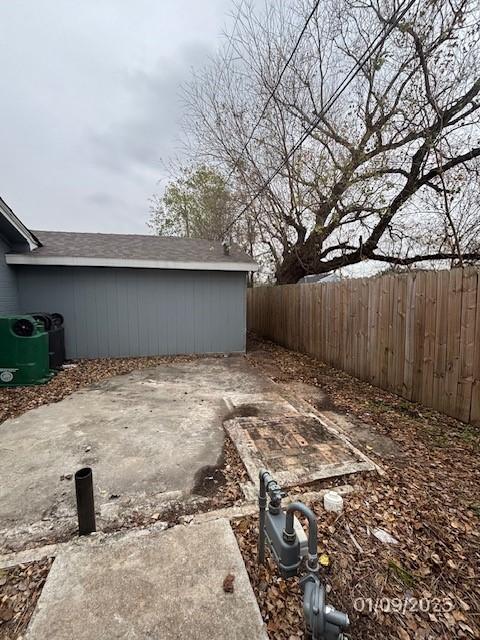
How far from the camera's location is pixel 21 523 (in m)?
1.91

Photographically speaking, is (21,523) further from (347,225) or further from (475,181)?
(347,225)

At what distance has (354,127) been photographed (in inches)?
262

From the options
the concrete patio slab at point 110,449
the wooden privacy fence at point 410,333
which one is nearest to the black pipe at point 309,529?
the concrete patio slab at point 110,449

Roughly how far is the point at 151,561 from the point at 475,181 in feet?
23.7

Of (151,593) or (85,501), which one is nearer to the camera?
(151,593)

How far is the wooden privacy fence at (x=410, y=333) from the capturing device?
124 inches

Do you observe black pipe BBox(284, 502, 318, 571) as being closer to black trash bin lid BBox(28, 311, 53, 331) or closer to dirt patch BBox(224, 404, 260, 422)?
dirt patch BBox(224, 404, 260, 422)

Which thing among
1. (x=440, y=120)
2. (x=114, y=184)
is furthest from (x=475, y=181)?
(x=114, y=184)

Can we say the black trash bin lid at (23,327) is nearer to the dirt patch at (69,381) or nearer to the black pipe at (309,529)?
the dirt patch at (69,381)

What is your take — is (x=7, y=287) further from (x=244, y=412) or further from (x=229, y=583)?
A: (x=229, y=583)

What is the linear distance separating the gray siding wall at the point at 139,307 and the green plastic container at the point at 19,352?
1.87 metres

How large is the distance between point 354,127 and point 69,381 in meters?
7.88

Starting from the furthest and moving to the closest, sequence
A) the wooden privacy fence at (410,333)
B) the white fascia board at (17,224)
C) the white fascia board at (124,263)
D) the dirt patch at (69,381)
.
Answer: the white fascia board at (124,263), the white fascia board at (17,224), the dirt patch at (69,381), the wooden privacy fence at (410,333)

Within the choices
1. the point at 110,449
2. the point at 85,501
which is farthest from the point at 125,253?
the point at 85,501
